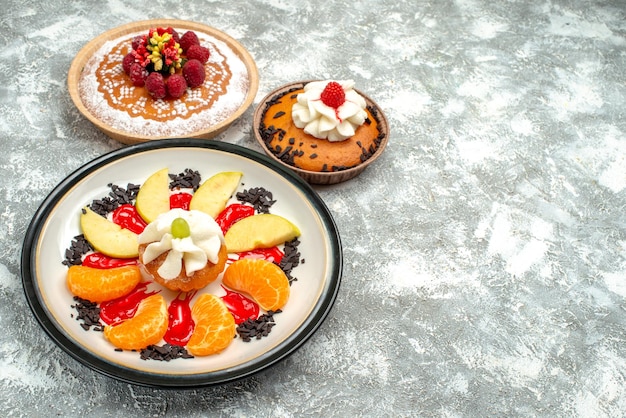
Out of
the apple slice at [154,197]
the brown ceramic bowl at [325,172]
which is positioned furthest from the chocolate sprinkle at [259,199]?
the apple slice at [154,197]

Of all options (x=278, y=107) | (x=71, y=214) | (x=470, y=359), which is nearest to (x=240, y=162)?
(x=278, y=107)

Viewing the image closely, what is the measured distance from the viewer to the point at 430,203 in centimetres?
254

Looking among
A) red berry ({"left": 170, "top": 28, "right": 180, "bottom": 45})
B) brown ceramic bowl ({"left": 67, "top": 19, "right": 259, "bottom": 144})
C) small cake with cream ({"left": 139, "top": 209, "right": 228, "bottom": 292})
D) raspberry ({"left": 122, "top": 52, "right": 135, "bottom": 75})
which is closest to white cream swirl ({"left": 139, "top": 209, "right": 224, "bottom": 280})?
small cake with cream ({"left": 139, "top": 209, "right": 228, "bottom": 292})

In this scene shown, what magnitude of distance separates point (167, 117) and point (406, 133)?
1.08 m

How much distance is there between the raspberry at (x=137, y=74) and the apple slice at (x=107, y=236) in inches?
25.7

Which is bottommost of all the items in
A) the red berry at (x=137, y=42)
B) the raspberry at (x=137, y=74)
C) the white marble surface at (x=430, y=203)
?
the white marble surface at (x=430, y=203)

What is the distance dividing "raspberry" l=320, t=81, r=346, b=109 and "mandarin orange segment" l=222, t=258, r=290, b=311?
778 millimetres

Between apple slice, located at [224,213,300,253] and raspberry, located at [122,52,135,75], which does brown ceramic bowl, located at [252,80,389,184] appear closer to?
apple slice, located at [224,213,300,253]

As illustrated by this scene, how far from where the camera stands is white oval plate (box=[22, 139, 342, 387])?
1746 mm

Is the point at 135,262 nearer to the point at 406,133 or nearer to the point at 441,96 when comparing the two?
the point at 406,133

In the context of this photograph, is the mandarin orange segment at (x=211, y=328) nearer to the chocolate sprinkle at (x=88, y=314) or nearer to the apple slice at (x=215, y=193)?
the chocolate sprinkle at (x=88, y=314)

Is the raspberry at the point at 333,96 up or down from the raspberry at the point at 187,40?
down

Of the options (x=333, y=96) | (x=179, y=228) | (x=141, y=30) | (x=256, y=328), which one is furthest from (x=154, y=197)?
(x=141, y=30)

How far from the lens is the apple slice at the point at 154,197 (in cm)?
219
